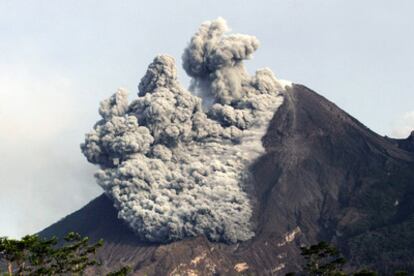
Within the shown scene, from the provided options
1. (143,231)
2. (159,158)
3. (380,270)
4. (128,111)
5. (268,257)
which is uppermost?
(128,111)

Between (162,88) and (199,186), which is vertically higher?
(162,88)

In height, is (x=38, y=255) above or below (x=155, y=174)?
below

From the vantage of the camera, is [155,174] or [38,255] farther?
[155,174]

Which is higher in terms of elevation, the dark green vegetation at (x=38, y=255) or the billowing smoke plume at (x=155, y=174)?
the billowing smoke plume at (x=155, y=174)

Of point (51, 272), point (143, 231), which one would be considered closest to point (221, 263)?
point (143, 231)

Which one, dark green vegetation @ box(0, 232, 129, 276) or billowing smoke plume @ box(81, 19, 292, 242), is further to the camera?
billowing smoke plume @ box(81, 19, 292, 242)

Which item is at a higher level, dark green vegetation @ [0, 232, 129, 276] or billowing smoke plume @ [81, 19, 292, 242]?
billowing smoke plume @ [81, 19, 292, 242]

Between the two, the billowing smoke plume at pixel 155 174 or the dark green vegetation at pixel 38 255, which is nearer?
the dark green vegetation at pixel 38 255

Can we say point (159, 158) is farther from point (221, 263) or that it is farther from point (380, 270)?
point (380, 270)

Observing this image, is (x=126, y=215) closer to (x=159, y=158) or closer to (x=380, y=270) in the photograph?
(x=159, y=158)

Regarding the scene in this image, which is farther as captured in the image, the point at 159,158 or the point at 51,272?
the point at 159,158
